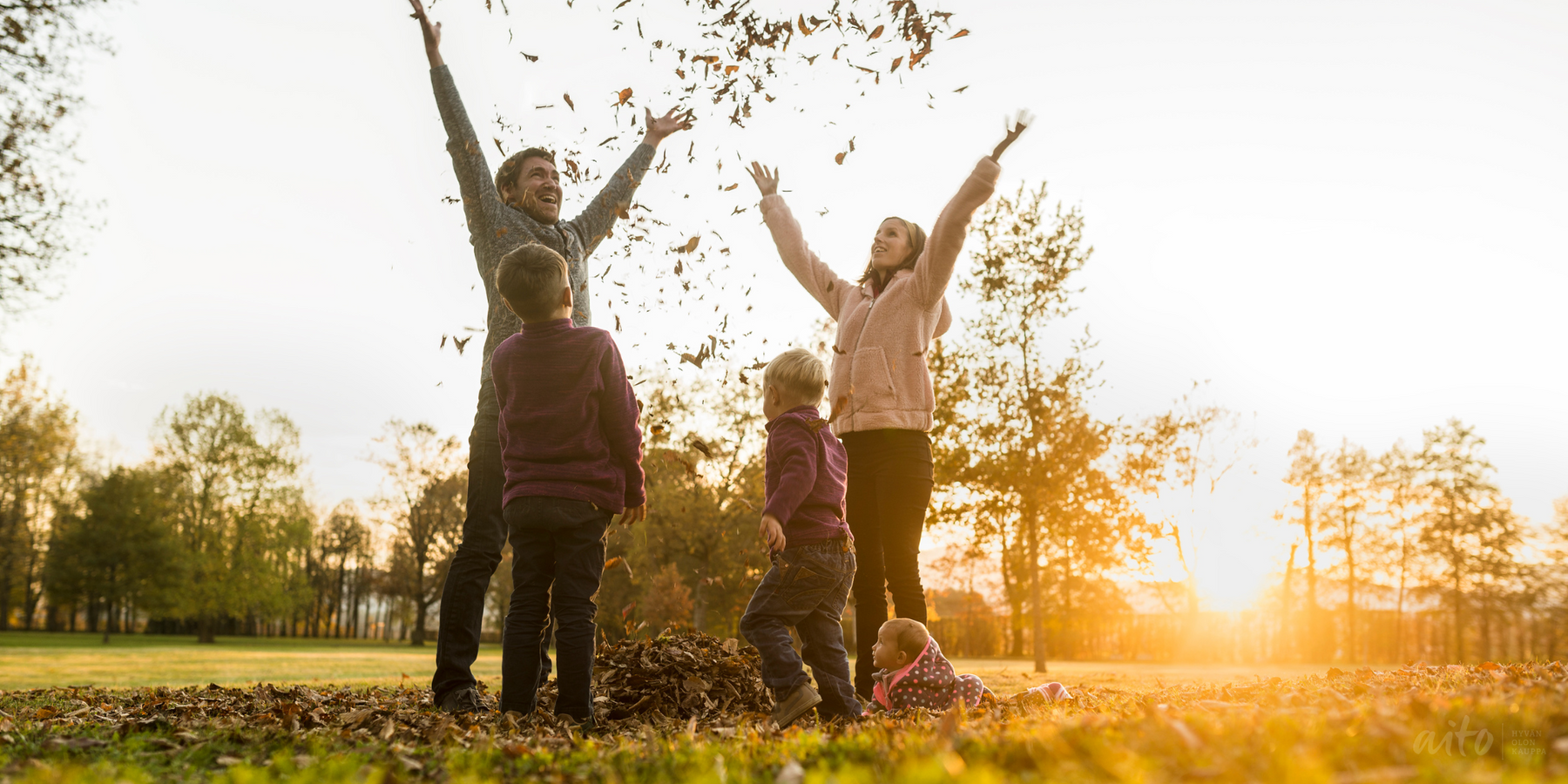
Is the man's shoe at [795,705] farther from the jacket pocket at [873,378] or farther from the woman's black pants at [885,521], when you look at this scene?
the jacket pocket at [873,378]

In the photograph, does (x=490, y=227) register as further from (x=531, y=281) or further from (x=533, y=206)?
(x=531, y=281)

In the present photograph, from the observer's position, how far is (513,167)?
4.75m

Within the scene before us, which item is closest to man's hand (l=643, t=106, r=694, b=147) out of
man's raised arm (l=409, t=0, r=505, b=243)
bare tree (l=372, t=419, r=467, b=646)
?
man's raised arm (l=409, t=0, r=505, b=243)

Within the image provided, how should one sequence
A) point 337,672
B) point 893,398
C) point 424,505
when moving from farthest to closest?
point 424,505, point 337,672, point 893,398

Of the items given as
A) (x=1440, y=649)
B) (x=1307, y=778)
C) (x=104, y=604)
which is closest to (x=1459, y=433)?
(x=1440, y=649)

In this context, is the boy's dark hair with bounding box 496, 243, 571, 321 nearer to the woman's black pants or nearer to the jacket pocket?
the jacket pocket

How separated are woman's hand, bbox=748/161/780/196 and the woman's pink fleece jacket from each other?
2.94 feet

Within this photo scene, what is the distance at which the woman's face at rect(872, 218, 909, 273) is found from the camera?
4.81 metres

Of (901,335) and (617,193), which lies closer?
(901,335)

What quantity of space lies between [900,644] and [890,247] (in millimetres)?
2312

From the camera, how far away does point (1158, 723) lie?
2.05 m

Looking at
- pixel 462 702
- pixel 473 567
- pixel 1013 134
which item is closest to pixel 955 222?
pixel 1013 134

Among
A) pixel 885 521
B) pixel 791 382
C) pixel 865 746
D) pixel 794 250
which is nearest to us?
pixel 865 746

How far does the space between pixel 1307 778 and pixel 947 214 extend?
124 inches
